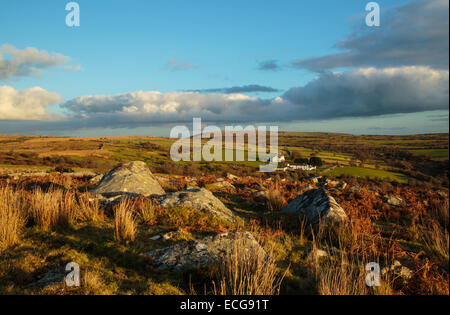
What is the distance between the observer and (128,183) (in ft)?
46.4

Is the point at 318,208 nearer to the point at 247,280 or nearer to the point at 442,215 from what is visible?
the point at 247,280

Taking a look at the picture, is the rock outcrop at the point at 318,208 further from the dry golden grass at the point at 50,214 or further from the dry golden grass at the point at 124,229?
the dry golden grass at the point at 50,214

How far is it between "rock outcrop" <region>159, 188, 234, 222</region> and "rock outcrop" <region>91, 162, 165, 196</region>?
9.34 feet

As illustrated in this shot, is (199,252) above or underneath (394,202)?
above

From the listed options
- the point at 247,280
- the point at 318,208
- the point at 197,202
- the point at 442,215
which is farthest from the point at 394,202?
the point at 247,280

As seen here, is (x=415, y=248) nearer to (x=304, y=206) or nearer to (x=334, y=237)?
(x=334, y=237)

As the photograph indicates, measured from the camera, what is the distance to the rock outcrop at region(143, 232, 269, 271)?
5.84 meters

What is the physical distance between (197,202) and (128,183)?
18.3 feet
